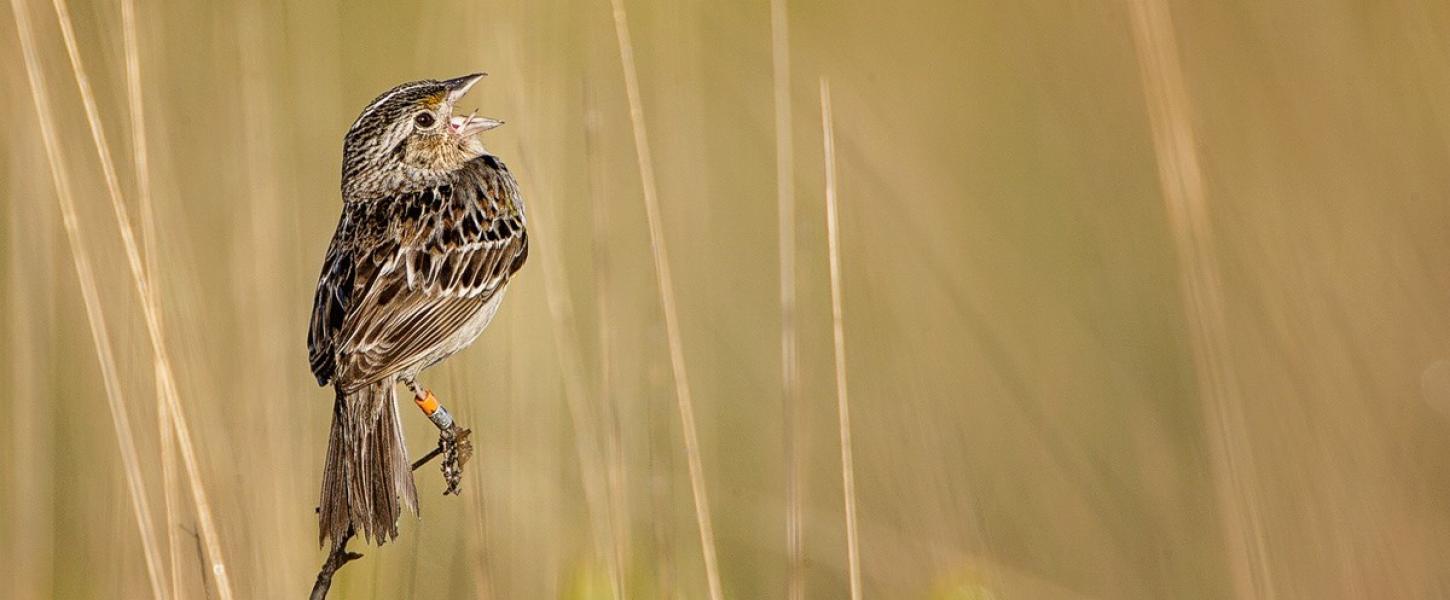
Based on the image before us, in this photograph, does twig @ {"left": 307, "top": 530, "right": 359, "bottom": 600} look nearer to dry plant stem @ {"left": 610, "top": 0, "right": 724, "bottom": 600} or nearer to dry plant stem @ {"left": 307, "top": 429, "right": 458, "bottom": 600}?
dry plant stem @ {"left": 307, "top": 429, "right": 458, "bottom": 600}

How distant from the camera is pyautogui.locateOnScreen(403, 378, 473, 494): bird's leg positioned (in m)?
1.82

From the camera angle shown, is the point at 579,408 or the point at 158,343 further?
the point at 579,408

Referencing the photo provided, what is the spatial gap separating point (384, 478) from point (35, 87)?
69 centimetres

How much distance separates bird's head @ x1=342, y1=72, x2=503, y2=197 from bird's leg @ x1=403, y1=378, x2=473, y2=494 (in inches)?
22.4

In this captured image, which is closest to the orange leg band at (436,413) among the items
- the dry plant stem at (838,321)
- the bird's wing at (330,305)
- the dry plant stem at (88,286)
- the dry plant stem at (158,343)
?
the bird's wing at (330,305)

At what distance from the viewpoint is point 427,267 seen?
2104mm

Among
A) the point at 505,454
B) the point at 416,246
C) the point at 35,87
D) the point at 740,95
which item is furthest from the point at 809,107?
the point at 35,87

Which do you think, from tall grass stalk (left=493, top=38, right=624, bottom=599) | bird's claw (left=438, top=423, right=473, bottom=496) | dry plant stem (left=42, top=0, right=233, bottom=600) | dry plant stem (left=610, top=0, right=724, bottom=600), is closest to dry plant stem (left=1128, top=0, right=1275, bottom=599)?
dry plant stem (left=610, top=0, right=724, bottom=600)

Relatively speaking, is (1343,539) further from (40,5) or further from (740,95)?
(40,5)

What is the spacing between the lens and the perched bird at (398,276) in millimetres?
1737

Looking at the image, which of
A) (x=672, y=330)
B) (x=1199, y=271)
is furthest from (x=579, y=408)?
(x=1199, y=271)

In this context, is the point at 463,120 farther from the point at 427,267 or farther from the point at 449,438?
the point at 449,438

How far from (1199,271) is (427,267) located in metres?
1.27

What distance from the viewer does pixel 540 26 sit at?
341 centimetres
